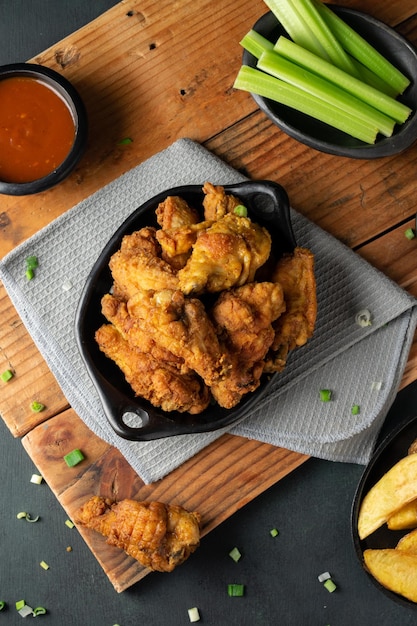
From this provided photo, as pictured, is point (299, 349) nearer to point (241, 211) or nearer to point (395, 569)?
point (241, 211)

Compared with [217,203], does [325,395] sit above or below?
below

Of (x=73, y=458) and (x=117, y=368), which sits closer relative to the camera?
(x=117, y=368)

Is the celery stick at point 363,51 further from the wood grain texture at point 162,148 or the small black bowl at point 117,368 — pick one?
the small black bowl at point 117,368

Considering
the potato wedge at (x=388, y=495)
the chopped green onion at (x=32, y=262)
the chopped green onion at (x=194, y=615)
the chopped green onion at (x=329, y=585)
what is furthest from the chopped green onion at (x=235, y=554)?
the chopped green onion at (x=32, y=262)

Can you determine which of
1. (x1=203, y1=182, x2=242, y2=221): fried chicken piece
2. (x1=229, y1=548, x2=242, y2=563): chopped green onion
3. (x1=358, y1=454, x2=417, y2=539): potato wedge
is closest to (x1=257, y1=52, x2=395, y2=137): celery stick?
(x1=203, y1=182, x2=242, y2=221): fried chicken piece

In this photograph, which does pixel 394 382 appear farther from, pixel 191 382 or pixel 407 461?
pixel 191 382

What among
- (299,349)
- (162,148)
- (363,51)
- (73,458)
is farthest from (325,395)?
(363,51)
